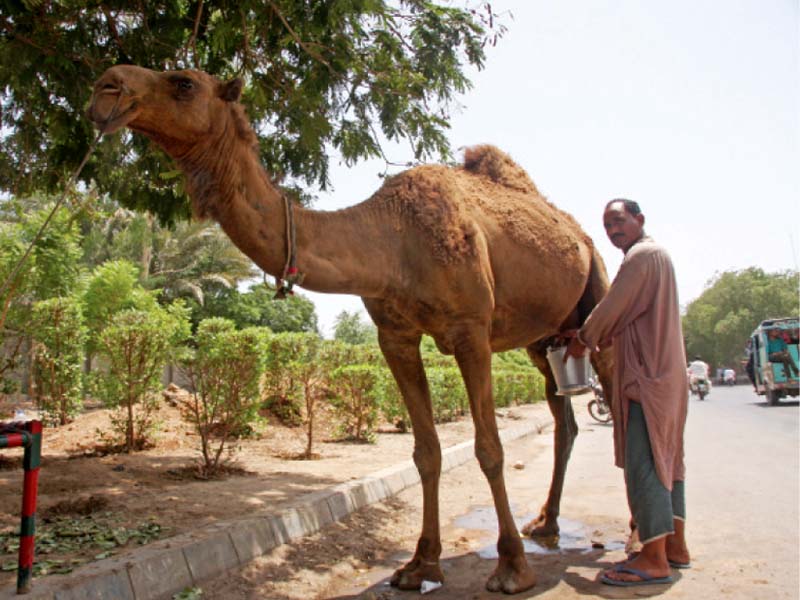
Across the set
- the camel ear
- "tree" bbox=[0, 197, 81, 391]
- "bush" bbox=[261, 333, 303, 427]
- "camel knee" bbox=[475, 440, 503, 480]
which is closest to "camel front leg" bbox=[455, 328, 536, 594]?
"camel knee" bbox=[475, 440, 503, 480]

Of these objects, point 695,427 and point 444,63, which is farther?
point 695,427

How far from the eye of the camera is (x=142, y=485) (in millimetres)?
6164

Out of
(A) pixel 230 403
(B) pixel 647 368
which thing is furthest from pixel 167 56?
(B) pixel 647 368

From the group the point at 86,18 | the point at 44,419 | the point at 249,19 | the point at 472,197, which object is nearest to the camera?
the point at 472,197

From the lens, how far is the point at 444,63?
22.3 feet

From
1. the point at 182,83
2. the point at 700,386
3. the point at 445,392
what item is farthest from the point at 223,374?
the point at 700,386

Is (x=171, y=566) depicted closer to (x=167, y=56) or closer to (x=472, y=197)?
(x=472, y=197)

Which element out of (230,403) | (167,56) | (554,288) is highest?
(167,56)

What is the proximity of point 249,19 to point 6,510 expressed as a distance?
467cm

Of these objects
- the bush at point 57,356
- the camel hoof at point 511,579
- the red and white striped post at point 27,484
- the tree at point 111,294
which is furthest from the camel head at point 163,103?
the tree at point 111,294

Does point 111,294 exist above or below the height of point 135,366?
above

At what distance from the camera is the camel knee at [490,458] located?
418 cm

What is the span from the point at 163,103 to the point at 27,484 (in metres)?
1.93

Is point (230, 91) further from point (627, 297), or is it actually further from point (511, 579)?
point (511, 579)
